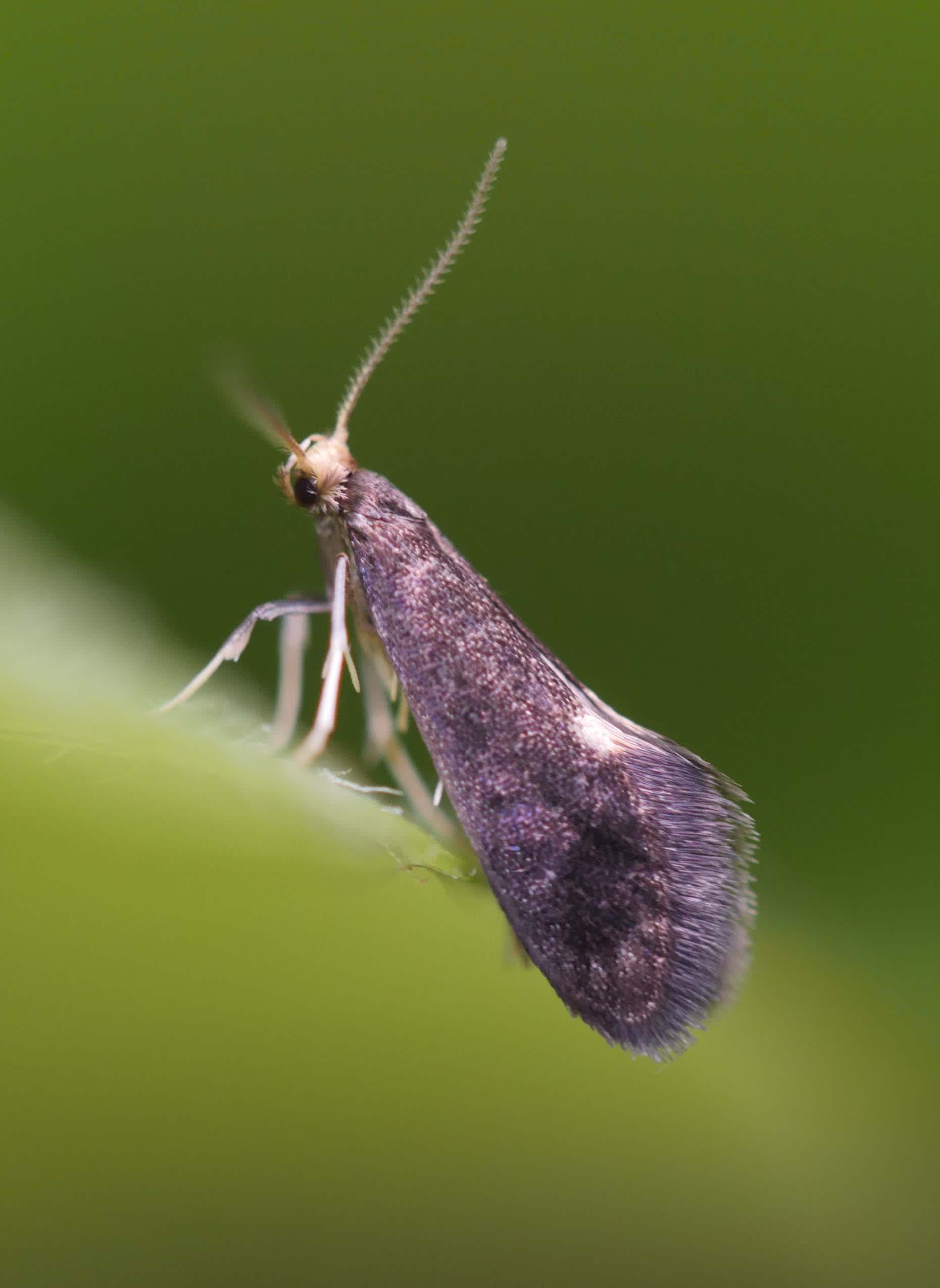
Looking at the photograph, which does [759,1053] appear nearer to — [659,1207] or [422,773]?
[659,1207]

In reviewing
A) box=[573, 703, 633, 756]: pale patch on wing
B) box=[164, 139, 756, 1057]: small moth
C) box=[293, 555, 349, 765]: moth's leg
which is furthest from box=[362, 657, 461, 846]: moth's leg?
box=[573, 703, 633, 756]: pale patch on wing

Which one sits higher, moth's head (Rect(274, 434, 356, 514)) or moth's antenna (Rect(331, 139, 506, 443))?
moth's antenna (Rect(331, 139, 506, 443))

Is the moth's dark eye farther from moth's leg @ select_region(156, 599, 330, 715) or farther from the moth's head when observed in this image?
moth's leg @ select_region(156, 599, 330, 715)

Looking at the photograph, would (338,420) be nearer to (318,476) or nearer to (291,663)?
(318,476)

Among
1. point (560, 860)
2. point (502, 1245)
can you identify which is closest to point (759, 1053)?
point (560, 860)

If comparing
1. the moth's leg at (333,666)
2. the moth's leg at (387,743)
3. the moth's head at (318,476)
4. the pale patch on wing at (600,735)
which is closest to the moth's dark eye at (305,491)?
the moth's head at (318,476)
